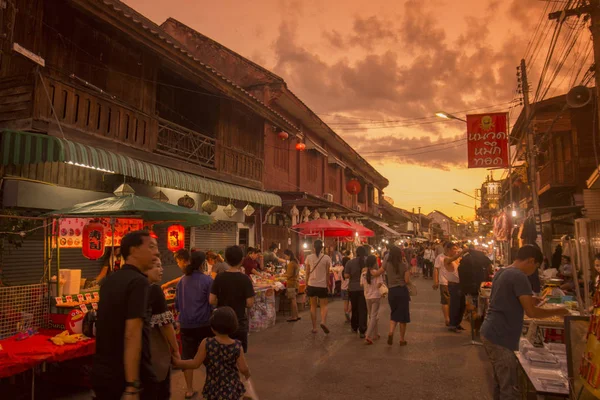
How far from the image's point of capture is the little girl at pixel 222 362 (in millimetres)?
3801

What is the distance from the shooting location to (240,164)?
1580 cm

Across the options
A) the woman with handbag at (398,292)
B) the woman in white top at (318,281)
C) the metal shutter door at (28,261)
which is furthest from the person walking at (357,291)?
the metal shutter door at (28,261)

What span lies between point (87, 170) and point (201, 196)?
16.0 feet

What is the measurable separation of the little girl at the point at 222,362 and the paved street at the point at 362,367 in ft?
6.65

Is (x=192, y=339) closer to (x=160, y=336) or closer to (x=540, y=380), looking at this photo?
(x=160, y=336)

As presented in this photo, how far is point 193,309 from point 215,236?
10097 millimetres

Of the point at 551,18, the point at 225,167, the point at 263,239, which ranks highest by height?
the point at 551,18

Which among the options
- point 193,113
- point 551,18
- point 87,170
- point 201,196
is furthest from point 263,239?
point 551,18

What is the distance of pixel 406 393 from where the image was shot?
575 centimetres

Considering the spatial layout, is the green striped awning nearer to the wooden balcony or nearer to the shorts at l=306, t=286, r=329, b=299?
the shorts at l=306, t=286, r=329, b=299

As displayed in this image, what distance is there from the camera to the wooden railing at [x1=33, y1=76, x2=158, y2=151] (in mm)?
8062

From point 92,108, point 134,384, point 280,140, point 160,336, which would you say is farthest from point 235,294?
point 280,140

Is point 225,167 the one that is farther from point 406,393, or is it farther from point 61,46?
point 406,393

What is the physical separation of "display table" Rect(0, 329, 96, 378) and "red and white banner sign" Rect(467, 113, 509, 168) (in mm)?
11659
